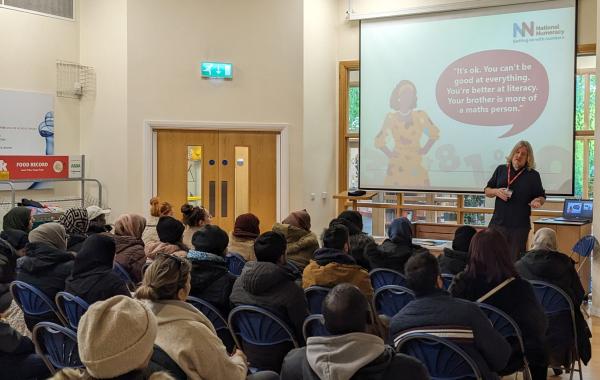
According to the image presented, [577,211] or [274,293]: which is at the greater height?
[577,211]

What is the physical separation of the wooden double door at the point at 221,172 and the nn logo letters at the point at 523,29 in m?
3.19

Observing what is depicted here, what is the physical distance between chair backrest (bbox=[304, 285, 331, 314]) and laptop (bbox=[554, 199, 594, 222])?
4.16 meters

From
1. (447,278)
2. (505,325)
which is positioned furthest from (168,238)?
(505,325)

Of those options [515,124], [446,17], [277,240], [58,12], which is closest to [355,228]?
[277,240]

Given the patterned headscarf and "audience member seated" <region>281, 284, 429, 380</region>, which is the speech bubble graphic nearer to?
the patterned headscarf

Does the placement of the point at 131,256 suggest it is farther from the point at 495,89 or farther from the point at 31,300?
the point at 495,89

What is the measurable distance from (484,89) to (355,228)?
3.37m

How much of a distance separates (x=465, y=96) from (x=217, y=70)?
3.09 m

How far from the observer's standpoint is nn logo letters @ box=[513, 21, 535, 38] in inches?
280

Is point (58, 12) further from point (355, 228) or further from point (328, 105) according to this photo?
point (355, 228)

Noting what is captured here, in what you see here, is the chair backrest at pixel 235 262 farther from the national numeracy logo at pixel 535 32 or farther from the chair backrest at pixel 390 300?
the national numeracy logo at pixel 535 32

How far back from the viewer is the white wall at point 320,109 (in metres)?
7.92

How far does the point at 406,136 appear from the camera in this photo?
786 centimetres

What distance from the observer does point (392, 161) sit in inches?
313
